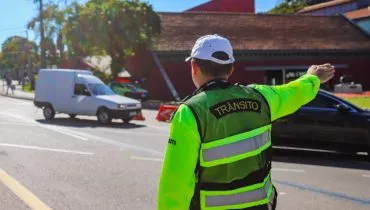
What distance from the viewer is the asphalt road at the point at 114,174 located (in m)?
6.92

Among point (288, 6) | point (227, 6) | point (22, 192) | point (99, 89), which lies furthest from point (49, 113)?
point (288, 6)

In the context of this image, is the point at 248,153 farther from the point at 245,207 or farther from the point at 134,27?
the point at 134,27

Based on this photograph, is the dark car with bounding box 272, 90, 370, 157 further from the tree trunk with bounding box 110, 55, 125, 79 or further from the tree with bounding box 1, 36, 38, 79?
the tree with bounding box 1, 36, 38, 79

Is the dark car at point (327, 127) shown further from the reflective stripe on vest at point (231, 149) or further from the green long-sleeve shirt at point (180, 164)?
the green long-sleeve shirt at point (180, 164)

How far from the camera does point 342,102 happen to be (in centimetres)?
1082

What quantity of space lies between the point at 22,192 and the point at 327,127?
626cm

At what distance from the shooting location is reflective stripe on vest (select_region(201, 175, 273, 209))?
245 cm

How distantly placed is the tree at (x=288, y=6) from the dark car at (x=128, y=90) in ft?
140

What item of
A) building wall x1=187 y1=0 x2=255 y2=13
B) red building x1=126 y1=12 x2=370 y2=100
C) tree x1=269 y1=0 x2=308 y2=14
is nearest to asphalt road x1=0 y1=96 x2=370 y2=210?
red building x1=126 y1=12 x2=370 y2=100

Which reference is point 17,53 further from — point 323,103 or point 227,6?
point 323,103

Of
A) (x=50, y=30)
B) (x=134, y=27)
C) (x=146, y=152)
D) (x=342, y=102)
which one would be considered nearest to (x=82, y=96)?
(x=146, y=152)

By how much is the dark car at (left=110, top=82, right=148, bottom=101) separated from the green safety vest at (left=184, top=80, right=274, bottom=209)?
102ft

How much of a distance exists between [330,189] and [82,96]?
44.1 ft

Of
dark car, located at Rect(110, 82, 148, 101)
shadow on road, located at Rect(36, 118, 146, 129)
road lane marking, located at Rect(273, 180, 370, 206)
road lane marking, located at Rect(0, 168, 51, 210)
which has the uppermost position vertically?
dark car, located at Rect(110, 82, 148, 101)
